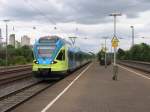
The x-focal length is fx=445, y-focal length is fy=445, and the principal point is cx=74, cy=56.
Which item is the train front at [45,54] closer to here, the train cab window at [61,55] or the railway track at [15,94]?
the train cab window at [61,55]

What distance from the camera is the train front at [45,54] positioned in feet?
103

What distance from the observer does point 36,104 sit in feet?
55.8

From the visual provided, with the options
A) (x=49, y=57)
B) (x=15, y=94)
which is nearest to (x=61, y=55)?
(x=49, y=57)

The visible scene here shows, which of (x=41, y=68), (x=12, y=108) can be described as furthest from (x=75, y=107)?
(x=41, y=68)

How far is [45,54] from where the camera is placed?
1259 inches

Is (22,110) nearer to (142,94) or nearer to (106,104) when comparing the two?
(106,104)

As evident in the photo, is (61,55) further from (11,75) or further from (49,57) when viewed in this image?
(11,75)

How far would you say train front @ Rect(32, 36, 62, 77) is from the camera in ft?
103

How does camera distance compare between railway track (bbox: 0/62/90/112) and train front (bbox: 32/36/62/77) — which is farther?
train front (bbox: 32/36/62/77)

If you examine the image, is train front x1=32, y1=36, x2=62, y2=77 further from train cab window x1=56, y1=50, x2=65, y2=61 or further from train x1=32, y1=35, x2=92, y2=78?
train cab window x1=56, y1=50, x2=65, y2=61

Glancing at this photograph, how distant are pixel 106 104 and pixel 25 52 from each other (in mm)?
116512

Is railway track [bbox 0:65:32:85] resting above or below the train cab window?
below

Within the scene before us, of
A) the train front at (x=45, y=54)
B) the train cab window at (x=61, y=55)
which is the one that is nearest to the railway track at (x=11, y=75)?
the train front at (x=45, y=54)

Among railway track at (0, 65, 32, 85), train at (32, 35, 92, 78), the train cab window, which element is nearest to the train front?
train at (32, 35, 92, 78)
